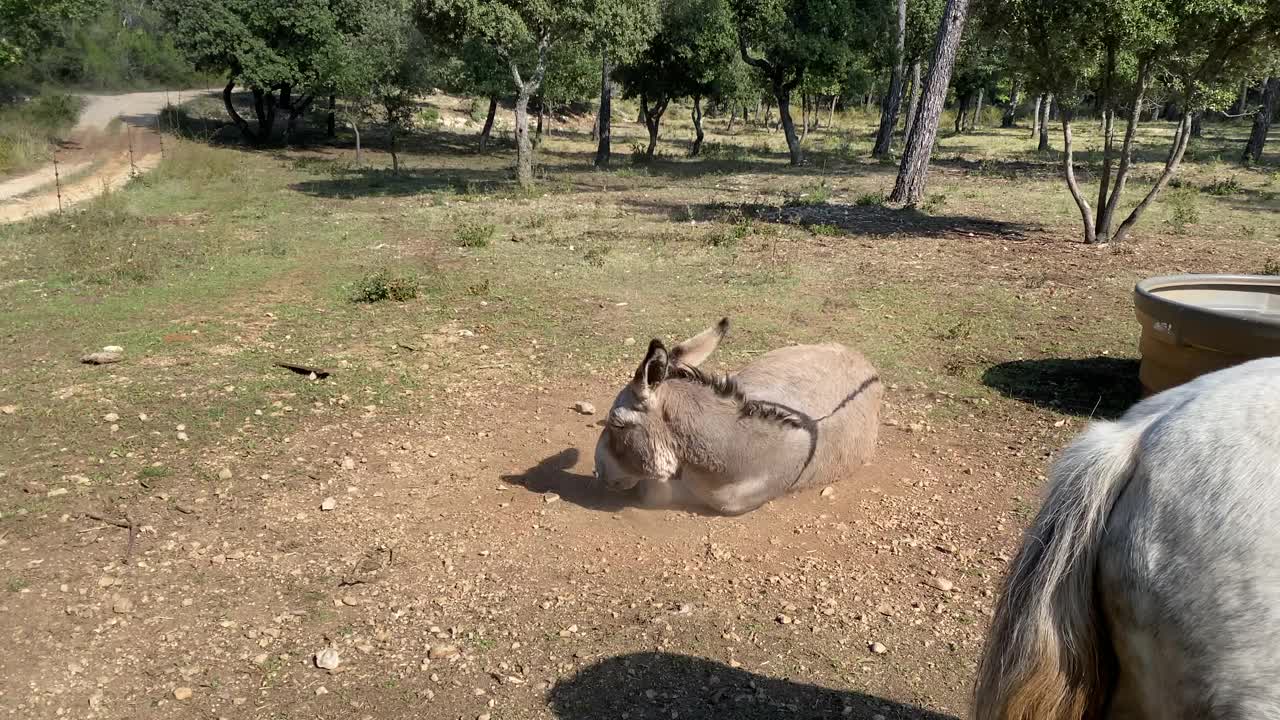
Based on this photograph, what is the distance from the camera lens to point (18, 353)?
8.79 metres

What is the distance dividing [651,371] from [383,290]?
258 inches

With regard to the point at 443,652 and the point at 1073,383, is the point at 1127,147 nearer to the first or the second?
the point at 1073,383

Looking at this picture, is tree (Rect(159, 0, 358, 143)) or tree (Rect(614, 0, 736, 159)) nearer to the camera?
tree (Rect(614, 0, 736, 159))

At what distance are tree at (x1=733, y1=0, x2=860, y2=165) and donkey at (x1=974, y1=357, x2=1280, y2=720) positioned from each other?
2890cm

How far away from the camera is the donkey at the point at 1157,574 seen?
5.94 ft

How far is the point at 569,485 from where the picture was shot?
231 inches

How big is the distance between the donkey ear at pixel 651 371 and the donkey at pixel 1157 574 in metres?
3.02

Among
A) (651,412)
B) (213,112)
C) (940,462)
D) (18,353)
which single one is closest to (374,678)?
(651,412)

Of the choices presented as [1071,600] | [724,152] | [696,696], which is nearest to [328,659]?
[696,696]

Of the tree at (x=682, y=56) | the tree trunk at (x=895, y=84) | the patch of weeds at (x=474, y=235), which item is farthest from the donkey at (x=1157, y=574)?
the tree trunk at (x=895, y=84)

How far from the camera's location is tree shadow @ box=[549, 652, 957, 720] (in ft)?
12.2

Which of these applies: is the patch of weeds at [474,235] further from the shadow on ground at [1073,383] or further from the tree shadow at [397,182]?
the shadow on ground at [1073,383]

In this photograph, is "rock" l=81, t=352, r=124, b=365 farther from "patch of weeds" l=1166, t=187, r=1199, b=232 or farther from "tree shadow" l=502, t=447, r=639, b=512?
"patch of weeds" l=1166, t=187, r=1199, b=232

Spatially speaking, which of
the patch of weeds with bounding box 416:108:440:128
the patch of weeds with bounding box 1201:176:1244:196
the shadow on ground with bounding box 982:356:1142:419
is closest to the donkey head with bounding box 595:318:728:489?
the shadow on ground with bounding box 982:356:1142:419
